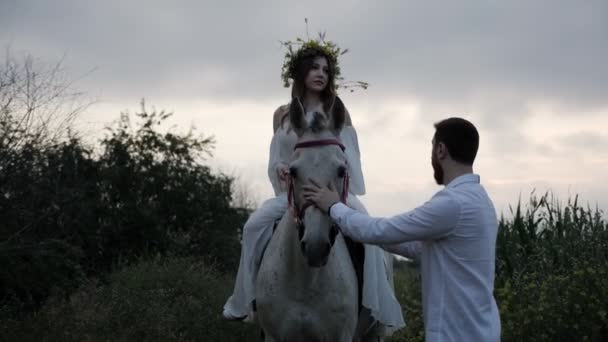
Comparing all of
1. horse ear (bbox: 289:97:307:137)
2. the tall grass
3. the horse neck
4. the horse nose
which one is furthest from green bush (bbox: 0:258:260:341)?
the horse nose

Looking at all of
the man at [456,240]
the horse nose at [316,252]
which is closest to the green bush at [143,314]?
the horse nose at [316,252]

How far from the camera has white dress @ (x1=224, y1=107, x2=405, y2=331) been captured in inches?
237

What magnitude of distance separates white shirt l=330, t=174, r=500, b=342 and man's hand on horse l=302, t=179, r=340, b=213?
53 centimetres

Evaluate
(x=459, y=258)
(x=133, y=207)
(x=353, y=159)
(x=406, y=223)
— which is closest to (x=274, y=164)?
(x=353, y=159)

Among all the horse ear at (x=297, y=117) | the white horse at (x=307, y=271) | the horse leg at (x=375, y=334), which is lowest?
the horse leg at (x=375, y=334)

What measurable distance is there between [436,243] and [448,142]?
0.58m

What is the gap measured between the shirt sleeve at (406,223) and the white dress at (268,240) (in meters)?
1.63

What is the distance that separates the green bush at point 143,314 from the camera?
10.5 meters

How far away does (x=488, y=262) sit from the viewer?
409 cm

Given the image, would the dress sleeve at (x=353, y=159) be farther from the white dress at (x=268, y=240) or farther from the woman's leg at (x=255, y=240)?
the woman's leg at (x=255, y=240)

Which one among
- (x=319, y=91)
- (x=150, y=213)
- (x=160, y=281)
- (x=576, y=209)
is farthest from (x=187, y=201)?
(x=319, y=91)

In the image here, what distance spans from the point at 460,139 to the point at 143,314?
868 cm

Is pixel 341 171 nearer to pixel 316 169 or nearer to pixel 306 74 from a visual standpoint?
pixel 316 169

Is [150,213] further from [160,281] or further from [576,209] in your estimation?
[576,209]
